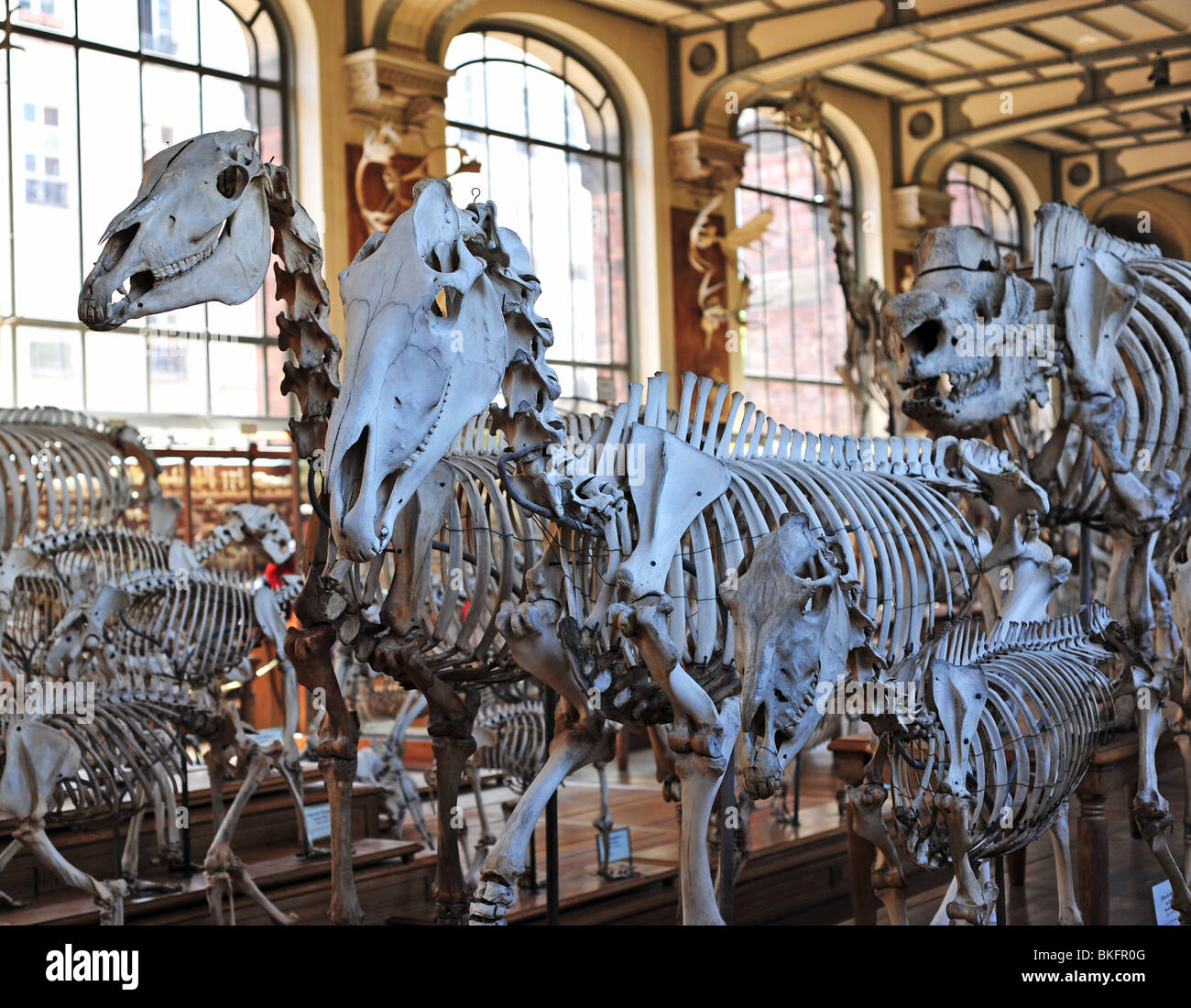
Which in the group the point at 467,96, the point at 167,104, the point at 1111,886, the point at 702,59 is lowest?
the point at 1111,886

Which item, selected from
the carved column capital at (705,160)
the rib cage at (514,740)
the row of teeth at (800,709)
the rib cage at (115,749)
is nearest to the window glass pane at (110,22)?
the carved column capital at (705,160)

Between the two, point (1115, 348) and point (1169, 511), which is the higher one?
point (1115, 348)

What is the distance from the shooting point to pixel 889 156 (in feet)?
58.8

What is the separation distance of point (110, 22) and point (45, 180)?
144 cm

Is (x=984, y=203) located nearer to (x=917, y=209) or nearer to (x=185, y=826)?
(x=917, y=209)

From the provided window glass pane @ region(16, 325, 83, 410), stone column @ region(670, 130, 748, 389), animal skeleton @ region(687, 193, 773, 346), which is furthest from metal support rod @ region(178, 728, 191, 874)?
animal skeleton @ region(687, 193, 773, 346)

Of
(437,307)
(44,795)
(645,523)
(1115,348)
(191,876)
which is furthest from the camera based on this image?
(191,876)

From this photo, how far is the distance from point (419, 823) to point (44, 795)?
8.16 feet

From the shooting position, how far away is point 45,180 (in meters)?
10.7

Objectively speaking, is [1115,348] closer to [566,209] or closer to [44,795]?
[44,795]

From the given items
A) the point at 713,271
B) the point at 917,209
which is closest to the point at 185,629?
the point at 713,271

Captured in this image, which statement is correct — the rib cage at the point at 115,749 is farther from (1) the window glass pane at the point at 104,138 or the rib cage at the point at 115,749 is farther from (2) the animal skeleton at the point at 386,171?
(2) the animal skeleton at the point at 386,171

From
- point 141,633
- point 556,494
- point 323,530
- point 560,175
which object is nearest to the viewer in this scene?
point 556,494
